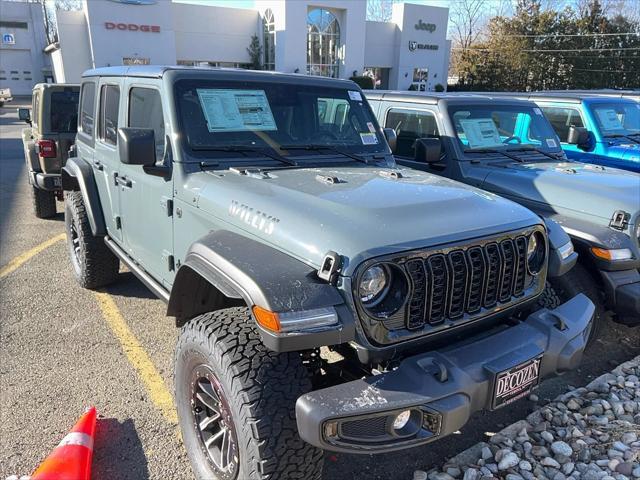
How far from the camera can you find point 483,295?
253 centimetres

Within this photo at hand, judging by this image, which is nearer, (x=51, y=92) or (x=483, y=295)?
(x=483, y=295)

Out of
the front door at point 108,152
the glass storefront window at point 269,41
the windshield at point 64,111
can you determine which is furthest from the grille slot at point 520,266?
the glass storefront window at point 269,41

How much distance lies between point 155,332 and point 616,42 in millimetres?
42155

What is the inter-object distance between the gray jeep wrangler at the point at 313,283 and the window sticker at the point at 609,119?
4.52 m

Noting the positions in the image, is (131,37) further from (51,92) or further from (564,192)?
(564,192)

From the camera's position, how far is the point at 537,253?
2873 millimetres

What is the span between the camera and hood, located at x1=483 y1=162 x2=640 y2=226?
430 centimetres

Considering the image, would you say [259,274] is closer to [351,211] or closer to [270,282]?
[270,282]

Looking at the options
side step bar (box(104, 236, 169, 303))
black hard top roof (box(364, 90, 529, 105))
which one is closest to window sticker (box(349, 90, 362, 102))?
black hard top roof (box(364, 90, 529, 105))

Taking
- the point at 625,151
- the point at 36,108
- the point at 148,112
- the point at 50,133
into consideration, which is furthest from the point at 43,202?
the point at 625,151

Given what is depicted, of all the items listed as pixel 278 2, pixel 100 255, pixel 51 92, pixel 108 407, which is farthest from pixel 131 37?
pixel 108 407

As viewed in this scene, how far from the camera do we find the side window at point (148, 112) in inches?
134

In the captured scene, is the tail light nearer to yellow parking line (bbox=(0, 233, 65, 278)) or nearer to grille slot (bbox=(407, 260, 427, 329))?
yellow parking line (bbox=(0, 233, 65, 278))

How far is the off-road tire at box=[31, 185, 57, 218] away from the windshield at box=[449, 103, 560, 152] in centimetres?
599
